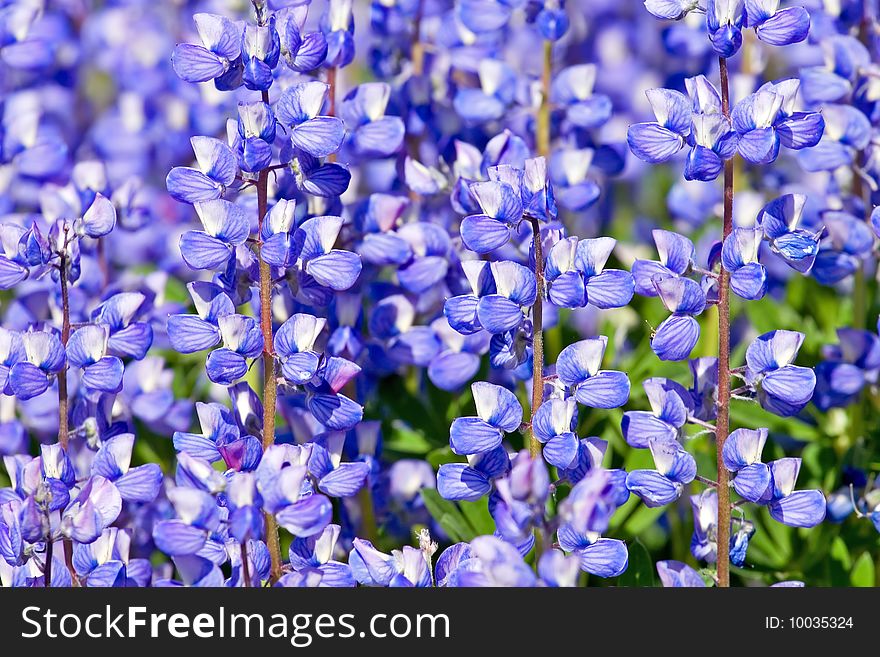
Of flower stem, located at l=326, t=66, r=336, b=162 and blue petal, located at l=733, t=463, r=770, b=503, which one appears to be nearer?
blue petal, located at l=733, t=463, r=770, b=503

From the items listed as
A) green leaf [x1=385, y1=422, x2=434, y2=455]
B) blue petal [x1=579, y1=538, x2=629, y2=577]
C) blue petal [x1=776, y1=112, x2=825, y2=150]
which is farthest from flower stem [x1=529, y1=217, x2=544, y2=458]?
green leaf [x1=385, y1=422, x2=434, y2=455]

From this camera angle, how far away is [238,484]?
4.41 feet

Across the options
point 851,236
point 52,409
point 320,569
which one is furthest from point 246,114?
point 851,236

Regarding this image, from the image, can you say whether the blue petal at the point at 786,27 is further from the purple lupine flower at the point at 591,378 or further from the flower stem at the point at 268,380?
the flower stem at the point at 268,380

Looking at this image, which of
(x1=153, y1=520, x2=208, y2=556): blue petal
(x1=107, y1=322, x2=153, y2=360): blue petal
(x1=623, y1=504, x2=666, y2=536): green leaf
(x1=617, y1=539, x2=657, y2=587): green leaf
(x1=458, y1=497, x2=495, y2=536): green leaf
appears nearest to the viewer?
(x1=153, y1=520, x2=208, y2=556): blue petal

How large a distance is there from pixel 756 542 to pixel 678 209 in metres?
0.68

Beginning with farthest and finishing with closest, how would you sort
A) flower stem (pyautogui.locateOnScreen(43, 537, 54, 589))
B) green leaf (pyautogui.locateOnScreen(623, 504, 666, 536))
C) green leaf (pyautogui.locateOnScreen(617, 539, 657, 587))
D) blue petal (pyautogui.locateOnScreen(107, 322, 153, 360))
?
green leaf (pyautogui.locateOnScreen(623, 504, 666, 536))
green leaf (pyautogui.locateOnScreen(617, 539, 657, 587))
blue petal (pyautogui.locateOnScreen(107, 322, 153, 360))
flower stem (pyautogui.locateOnScreen(43, 537, 54, 589))

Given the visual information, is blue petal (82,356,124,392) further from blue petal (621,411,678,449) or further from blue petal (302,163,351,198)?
blue petal (621,411,678,449)

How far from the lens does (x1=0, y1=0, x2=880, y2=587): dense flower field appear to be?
1.49m

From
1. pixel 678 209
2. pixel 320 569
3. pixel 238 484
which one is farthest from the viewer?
pixel 678 209

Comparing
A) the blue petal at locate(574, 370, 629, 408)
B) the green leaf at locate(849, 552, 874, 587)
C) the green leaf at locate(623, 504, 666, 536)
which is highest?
the blue petal at locate(574, 370, 629, 408)

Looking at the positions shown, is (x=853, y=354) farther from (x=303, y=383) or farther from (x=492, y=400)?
(x=303, y=383)

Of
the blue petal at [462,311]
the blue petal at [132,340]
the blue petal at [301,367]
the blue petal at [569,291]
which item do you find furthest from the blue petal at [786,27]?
the blue petal at [132,340]

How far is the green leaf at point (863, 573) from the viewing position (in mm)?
1949
